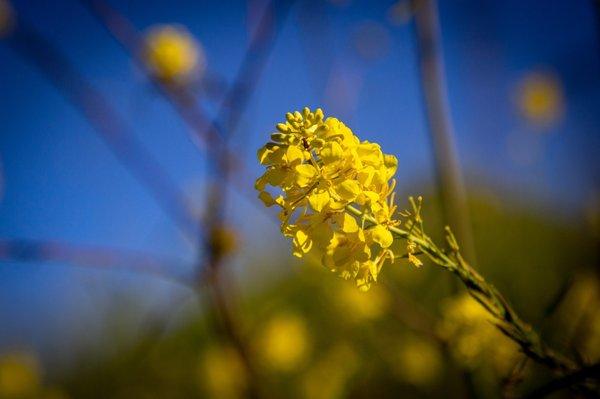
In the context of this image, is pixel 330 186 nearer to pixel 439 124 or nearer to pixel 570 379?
pixel 570 379

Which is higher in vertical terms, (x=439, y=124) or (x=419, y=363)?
(x=439, y=124)

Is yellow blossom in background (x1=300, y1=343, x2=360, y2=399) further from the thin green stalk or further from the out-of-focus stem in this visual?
the thin green stalk

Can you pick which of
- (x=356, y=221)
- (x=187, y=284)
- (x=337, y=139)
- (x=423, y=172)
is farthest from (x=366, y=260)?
(x=423, y=172)

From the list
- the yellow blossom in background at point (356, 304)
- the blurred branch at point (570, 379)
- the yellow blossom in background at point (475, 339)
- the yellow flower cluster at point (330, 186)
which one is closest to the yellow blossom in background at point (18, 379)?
the yellow blossom in background at point (356, 304)

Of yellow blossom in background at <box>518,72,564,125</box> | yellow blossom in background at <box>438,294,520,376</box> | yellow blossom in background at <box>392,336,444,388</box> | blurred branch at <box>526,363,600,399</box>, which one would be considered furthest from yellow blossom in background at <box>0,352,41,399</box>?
yellow blossom in background at <box>518,72,564,125</box>

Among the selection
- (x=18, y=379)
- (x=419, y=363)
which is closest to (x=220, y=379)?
(x=419, y=363)

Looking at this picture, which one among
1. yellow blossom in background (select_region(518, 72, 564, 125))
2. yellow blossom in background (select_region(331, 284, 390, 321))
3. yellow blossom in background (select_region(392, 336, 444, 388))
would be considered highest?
yellow blossom in background (select_region(518, 72, 564, 125))
